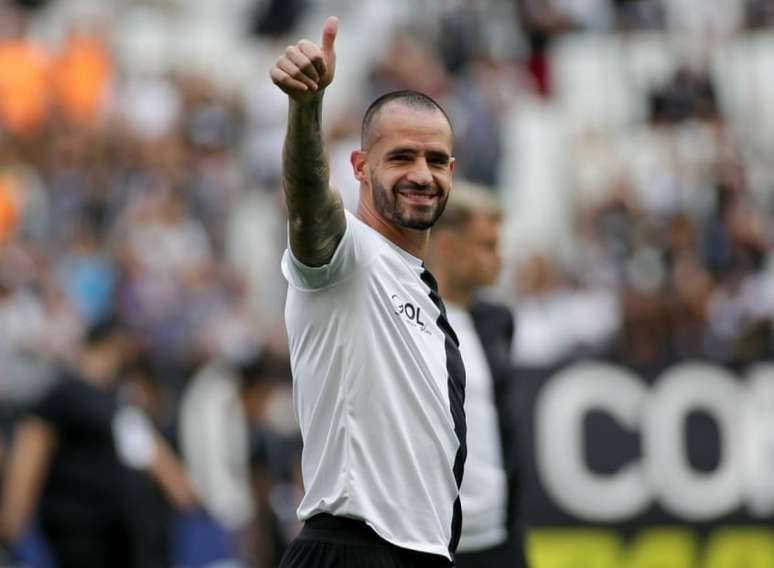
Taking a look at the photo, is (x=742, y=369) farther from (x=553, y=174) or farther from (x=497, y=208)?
(x=553, y=174)

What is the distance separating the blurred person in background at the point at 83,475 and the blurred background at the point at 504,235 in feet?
2.31

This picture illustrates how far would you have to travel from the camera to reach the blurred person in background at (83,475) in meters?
9.53

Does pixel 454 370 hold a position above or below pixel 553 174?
below

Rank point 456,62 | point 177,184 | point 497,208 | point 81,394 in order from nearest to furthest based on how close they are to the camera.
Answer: point 497,208 → point 81,394 → point 177,184 → point 456,62

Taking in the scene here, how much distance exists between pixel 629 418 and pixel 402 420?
6313mm

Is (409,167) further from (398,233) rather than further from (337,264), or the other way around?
(337,264)

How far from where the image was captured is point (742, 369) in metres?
10.9

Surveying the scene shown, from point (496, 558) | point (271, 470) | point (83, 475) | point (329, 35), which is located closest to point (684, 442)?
point (271, 470)

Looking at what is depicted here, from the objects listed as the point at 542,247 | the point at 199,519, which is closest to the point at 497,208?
the point at 199,519

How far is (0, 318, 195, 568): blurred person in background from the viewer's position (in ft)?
31.3

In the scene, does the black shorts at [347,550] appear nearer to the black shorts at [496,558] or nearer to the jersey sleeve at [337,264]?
the jersey sleeve at [337,264]

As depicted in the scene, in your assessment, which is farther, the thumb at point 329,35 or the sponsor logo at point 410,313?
the sponsor logo at point 410,313

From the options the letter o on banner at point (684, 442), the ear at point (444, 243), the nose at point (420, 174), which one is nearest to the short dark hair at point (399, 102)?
the nose at point (420, 174)

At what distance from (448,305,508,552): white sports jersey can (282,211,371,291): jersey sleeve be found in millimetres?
2157
